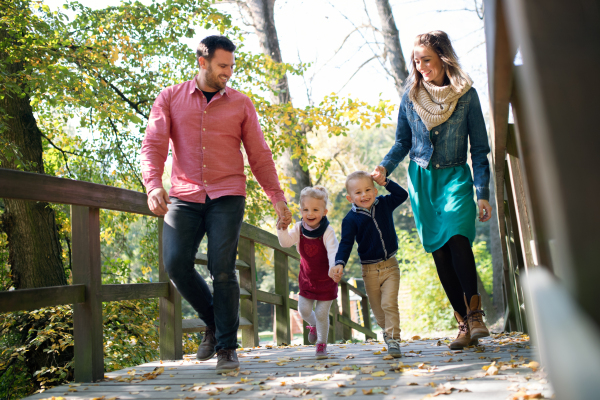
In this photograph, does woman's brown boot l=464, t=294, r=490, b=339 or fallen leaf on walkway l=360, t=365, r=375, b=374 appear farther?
woman's brown boot l=464, t=294, r=490, b=339

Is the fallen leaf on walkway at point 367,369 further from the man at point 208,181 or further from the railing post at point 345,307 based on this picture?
the railing post at point 345,307

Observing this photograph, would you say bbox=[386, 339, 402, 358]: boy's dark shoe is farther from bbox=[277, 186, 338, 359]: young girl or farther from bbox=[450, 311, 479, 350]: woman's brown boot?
bbox=[277, 186, 338, 359]: young girl

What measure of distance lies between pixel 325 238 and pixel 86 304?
1.61 m

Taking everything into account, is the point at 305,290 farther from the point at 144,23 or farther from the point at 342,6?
the point at 342,6

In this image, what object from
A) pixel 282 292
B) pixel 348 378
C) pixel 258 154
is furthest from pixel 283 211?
pixel 282 292

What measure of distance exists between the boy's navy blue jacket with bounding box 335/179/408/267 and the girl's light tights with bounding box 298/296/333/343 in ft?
1.36

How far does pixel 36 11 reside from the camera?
7.55 meters

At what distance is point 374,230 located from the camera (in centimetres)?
359

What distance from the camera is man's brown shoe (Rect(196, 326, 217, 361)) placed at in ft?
10.9

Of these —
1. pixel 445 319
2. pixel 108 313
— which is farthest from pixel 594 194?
pixel 445 319

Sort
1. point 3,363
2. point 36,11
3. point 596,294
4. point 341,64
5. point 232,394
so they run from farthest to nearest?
point 341,64, point 36,11, point 3,363, point 232,394, point 596,294

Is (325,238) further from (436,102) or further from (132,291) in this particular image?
(132,291)

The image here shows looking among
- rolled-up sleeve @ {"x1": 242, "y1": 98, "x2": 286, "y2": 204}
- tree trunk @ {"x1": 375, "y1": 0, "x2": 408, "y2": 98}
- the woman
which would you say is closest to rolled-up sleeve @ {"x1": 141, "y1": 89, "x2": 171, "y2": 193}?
rolled-up sleeve @ {"x1": 242, "y1": 98, "x2": 286, "y2": 204}

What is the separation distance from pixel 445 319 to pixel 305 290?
11.1m
